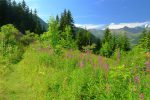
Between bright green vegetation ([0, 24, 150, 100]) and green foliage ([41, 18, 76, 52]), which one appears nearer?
bright green vegetation ([0, 24, 150, 100])

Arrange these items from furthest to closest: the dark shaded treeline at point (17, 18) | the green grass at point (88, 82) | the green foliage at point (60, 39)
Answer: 1. the dark shaded treeline at point (17, 18)
2. the green foliage at point (60, 39)
3. the green grass at point (88, 82)

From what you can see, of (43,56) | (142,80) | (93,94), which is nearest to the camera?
(142,80)

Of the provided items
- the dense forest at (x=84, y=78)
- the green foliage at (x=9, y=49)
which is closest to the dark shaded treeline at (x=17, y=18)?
the green foliage at (x=9, y=49)

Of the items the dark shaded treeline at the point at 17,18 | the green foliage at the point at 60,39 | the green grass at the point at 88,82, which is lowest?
the green grass at the point at 88,82

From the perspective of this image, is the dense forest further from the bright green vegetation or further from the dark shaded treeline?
the dark shaded treeline

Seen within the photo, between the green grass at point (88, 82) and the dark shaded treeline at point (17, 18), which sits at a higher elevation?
the dark shaded treeline at point (17, 18)

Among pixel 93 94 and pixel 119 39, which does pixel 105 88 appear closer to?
pixel 93 94

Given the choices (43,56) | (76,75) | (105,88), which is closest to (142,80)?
(105,88)

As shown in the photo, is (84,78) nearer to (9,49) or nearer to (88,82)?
(88,82)

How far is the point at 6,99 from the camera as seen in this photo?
1034 centimetres

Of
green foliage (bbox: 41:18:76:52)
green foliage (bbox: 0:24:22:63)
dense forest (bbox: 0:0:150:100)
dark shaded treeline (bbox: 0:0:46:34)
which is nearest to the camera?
dense forest (bbox: 0:0:150:100)

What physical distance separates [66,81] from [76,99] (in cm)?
145

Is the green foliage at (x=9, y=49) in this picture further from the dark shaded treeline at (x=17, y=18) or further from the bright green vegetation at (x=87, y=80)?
the dark shaded treeline at (x=17, y=18)

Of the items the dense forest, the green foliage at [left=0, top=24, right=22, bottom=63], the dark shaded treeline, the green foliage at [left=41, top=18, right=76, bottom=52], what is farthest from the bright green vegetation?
the dark shaded treeline
